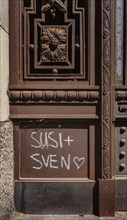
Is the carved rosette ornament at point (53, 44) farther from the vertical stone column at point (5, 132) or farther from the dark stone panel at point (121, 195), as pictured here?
the dark stone panel at point (121, 195)

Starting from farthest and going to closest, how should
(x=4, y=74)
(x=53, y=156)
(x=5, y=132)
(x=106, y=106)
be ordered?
(x=53, y=156), (x=106, y=106), (x=4, y=74), (x=5, y=132)

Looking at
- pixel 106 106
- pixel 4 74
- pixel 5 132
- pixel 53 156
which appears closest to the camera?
pixel 5 132

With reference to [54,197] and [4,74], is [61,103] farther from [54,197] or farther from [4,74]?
[54,197]

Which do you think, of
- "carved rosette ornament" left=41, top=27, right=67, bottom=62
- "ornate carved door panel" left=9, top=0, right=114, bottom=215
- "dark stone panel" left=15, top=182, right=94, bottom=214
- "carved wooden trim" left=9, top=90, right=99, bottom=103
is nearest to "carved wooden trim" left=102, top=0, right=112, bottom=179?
"ornate carved door panel" left=9, top=0, right=114, bottom=215

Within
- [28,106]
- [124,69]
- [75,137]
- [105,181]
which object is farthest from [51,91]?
[105,181]

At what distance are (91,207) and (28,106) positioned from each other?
161cm

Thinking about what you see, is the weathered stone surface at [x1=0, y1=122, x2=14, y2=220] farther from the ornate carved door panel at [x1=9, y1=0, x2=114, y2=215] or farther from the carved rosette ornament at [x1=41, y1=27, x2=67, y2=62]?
the carved rosette ornament at [x1=41, y1=27, x2=67, y2=62]

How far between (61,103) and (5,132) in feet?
2.86

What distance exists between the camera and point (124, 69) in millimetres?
5184

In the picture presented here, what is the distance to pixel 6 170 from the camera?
482 cm

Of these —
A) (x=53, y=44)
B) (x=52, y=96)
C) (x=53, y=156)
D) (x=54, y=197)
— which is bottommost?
(x=54, y=197)

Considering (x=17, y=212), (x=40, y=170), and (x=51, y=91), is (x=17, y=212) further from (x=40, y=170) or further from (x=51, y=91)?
(x=51, y=91)

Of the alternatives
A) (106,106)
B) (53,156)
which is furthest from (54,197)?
(106,106)

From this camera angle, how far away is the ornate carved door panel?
5047 millimetres
